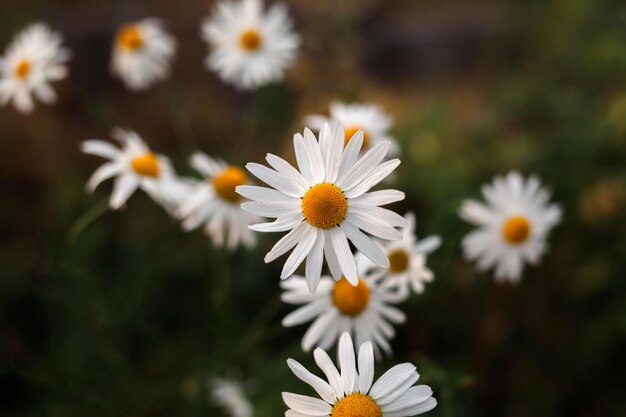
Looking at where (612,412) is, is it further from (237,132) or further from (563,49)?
(237,132)

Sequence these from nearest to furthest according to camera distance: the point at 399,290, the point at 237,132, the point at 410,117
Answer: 1. the point at 399,290
2. the point at 410,117
3. the point at 237,132

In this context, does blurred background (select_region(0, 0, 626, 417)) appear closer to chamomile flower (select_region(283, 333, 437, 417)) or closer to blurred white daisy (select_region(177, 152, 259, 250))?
blurred white daisy (select_region(177, 152, 259, 250))

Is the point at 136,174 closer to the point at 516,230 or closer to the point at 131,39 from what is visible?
the point at 131,39

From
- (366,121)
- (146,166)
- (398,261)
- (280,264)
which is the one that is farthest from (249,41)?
(398,261)

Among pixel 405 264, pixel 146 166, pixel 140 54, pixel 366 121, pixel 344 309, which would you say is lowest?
pixel 344 309

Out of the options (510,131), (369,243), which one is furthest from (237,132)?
(369,243)
